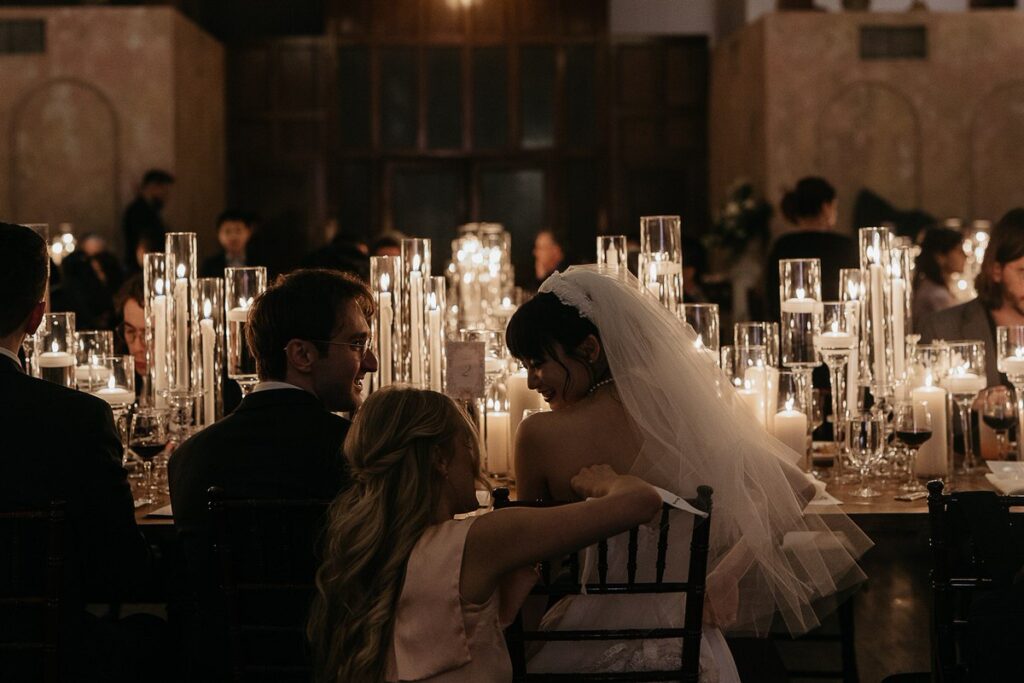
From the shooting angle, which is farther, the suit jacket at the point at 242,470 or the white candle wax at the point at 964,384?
the white candle wax at the point at 964,384

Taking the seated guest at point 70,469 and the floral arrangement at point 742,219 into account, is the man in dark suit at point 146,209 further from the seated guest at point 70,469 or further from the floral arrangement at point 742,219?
the seated guest at point 70,469

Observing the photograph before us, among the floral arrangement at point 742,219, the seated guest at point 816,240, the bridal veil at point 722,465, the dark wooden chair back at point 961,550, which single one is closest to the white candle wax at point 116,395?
the bridal veil at point 722,465

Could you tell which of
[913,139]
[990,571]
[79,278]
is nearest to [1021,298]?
[990,571]

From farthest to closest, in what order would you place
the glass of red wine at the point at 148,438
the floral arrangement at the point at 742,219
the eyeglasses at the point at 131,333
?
the floral arrangement at the point at 742,219 → the eyeglasses at the point at 131,333 → the glass of red wine at the point at 148,438

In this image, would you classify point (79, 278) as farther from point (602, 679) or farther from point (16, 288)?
point (602, 679)

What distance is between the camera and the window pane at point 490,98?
44.2 feet

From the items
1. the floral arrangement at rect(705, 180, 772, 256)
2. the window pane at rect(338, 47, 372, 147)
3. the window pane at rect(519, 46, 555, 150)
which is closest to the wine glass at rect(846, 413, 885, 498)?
the floral arrangement at rect(705, 180, 772, 256)

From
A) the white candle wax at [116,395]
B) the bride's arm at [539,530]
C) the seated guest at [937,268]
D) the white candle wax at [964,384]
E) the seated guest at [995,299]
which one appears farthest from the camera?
the seated guest at [937,268]

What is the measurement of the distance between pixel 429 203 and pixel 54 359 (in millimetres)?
9990

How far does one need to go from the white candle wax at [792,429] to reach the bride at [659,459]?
740 millimetres

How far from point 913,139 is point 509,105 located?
4.02 metres

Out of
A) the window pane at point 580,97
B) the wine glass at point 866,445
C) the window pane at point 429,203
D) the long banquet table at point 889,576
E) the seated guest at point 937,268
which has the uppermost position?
the window pane at point 580,97

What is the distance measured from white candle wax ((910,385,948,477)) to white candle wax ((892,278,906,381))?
15 centimetres

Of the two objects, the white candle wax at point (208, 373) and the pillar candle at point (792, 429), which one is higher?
the white candle wax at point (208, 373)
